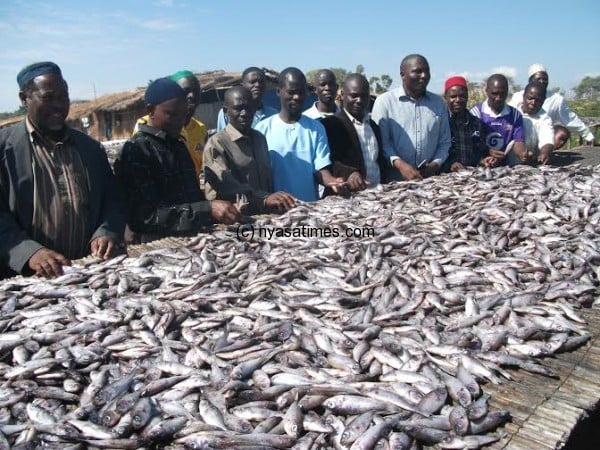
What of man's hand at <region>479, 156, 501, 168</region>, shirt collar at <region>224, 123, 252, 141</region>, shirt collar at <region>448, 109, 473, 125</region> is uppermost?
shirt collar at <region>448, 109, 473, 125</region>

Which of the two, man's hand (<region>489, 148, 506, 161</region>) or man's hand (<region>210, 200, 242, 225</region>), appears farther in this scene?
man's hand (<region>489, 148, 506, 161</region>)

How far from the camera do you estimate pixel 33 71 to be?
4020mm

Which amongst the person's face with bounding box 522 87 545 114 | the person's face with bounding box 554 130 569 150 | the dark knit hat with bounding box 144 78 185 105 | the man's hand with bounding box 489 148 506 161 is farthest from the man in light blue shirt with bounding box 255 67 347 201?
the person's face with bounding box 554 130 569 150

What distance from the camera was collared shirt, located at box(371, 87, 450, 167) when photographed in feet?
22.3

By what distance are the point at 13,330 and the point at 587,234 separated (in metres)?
4.51

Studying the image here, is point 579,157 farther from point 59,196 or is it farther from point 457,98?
point 59,196

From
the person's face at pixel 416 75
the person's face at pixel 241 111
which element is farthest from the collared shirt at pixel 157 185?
the person's face at pixel 416 75

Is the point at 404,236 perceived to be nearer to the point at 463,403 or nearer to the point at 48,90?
the point at 463,403

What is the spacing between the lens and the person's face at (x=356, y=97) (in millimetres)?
6188

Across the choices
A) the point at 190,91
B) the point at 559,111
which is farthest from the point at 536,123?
the point at 190,91

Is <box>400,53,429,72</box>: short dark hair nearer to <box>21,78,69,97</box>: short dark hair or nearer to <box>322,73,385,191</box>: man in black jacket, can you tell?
<box>322,73,385,191</box>: man in black jacket

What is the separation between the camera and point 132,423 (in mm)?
2148

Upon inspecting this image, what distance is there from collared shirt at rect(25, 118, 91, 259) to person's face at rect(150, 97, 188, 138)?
785 mm

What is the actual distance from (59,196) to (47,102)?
78cm
